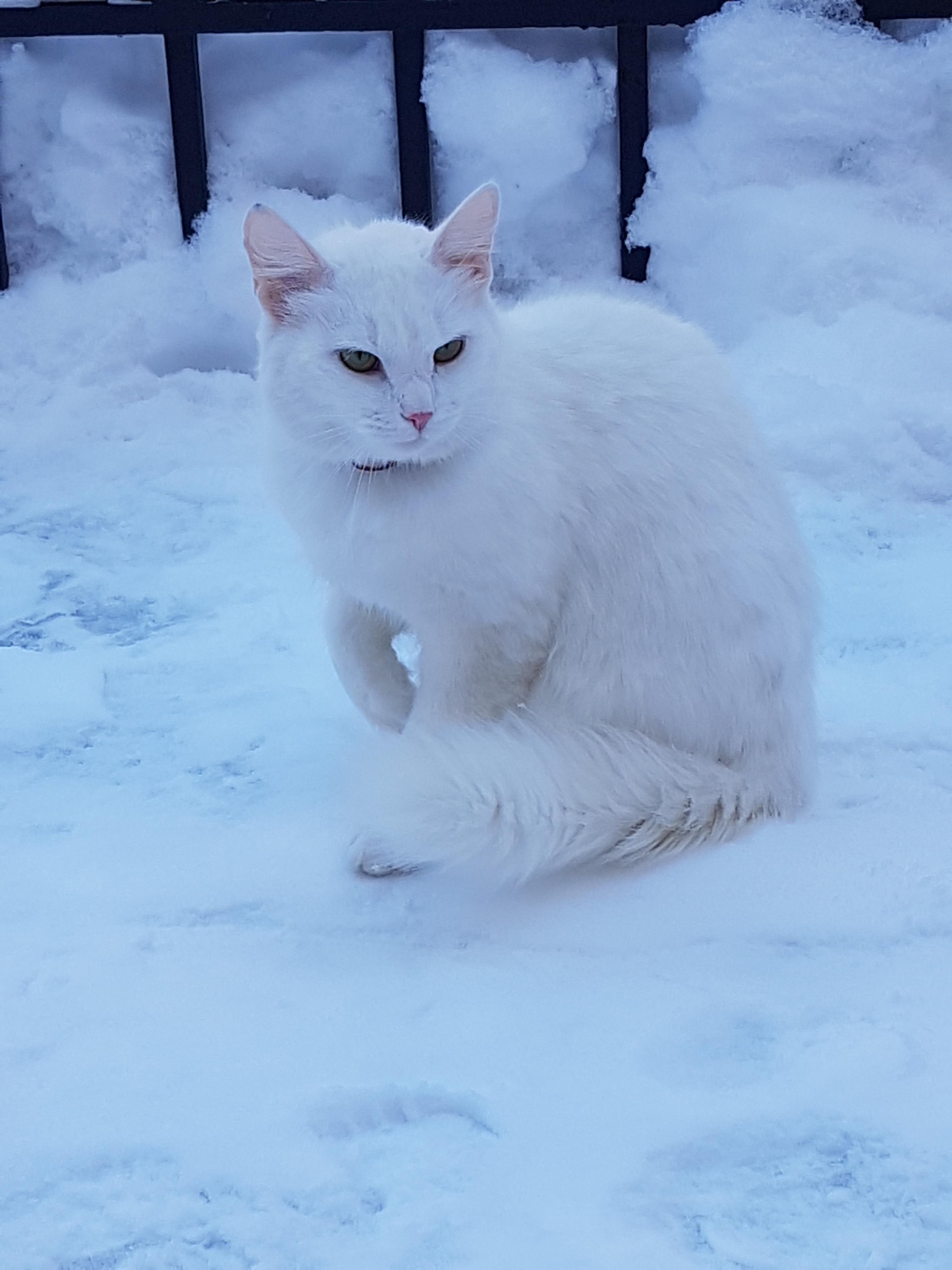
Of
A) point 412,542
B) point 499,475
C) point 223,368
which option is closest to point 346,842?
point 412,542

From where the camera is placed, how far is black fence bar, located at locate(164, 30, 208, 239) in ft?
13.0

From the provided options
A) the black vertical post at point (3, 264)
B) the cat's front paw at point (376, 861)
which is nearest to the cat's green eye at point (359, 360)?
the cat's front paw at point (376, 861)

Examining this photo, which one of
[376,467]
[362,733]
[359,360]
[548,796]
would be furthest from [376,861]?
[359,360]

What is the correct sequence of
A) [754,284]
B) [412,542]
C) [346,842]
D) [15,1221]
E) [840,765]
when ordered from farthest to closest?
[754,284]
[840,765]
[346,842]
[412,542]
[15,1221]

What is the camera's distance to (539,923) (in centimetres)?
177

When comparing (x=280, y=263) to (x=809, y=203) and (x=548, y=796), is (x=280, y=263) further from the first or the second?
(x=809, y=203)

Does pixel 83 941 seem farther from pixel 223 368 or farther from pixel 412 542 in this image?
pixel 223 368

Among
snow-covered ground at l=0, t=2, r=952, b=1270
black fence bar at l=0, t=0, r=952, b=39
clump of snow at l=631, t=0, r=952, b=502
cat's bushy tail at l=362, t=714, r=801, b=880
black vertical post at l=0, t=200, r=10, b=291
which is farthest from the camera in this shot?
black vertical post at l=0, t=200, r=10, b=291

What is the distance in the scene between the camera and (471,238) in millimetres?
1805

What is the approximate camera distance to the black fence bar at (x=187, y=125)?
3.97 metres

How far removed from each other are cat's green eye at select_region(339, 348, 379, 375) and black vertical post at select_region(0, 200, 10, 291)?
287 centimetres

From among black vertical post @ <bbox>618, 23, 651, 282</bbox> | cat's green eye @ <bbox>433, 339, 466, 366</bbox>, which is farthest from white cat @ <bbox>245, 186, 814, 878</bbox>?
black vertical post @ <bbox>618, 23, 651, 282</bbox>

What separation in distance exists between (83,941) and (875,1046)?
103cm

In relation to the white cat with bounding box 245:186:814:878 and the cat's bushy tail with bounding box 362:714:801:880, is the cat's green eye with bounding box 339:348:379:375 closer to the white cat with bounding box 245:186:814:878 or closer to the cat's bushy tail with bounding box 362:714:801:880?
the white cat with bounding box 245:186:814:878
